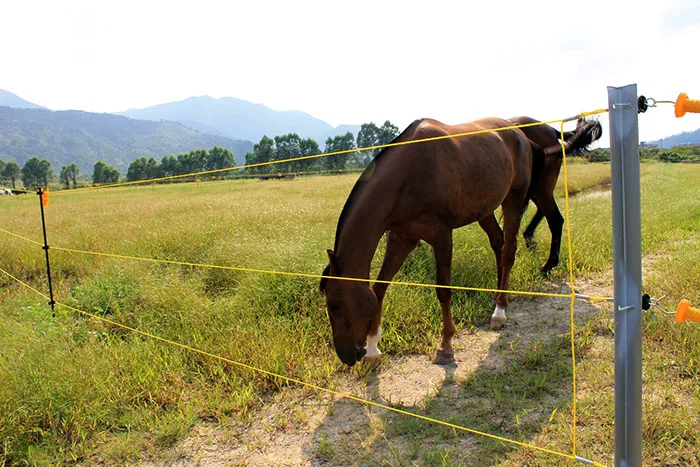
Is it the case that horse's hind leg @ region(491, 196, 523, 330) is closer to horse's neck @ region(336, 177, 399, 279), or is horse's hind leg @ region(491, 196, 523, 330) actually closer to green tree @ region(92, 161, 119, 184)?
horse's neck @ region(336, 177, 399, 279)

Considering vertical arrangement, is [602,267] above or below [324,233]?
below

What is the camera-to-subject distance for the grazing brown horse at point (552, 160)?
5402mm

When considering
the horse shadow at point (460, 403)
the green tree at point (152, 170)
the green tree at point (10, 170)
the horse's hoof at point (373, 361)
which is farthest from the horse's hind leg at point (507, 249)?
the green tree at point (10, 170)

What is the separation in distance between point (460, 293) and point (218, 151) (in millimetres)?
83286

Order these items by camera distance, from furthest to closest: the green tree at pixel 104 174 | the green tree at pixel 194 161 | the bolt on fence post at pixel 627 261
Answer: the green tree at pixel 194 161, the green tree at pixel 104 174, the bolt on fence post at pixel 627 261

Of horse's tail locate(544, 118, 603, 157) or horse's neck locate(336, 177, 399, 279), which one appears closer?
horse's neck locate(336, 177, 399, 279)

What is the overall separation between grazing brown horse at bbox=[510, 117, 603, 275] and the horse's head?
3333 mm

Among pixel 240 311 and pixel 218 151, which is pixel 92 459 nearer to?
pixel 240 311

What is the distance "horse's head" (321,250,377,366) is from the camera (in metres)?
2.97

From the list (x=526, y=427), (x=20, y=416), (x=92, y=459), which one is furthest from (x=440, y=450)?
(x=20, y=416)

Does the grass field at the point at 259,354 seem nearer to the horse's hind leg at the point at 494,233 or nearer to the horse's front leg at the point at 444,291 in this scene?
the horse's front leg at the point at 444,291

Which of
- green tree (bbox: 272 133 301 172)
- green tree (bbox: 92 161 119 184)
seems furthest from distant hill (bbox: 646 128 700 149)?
green tree (bbox: 92 161 119 184)

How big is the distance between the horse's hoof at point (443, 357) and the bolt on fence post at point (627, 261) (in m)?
1.99

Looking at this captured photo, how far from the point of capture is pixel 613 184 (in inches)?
58.7
